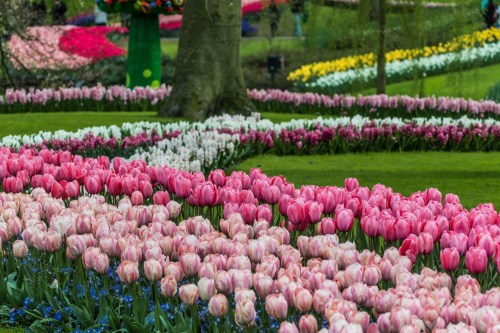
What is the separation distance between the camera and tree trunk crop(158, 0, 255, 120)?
610 inches

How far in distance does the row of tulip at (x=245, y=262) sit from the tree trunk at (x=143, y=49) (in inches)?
535

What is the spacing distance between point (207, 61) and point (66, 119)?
8.73 feet

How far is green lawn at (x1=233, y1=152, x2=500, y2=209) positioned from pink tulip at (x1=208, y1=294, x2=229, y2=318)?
5.81 metres

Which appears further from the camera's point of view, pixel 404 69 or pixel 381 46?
pixel 404 69

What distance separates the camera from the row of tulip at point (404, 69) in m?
24.7

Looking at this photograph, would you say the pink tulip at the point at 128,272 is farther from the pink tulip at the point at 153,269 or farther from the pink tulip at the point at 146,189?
the pink tulip at the point at 146,189

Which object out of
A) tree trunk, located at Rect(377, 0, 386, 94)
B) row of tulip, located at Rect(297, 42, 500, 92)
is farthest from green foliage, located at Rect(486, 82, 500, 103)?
row of tulip, located at Rect(297, 42, 500, 92)

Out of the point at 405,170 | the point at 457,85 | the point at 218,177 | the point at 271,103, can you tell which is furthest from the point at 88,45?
the point at 218,177

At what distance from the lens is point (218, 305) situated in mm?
4441

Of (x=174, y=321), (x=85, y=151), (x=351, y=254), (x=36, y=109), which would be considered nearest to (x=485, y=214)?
(x=351, y=254)

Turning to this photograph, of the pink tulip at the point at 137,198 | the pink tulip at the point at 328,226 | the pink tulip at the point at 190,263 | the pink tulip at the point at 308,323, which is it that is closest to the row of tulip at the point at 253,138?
the pink tulip at the point at 137,198

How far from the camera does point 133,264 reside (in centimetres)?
499

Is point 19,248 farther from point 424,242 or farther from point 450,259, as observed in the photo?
point 450,259

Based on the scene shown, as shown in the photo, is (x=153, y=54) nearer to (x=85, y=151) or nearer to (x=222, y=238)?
(x=85, y=151)
